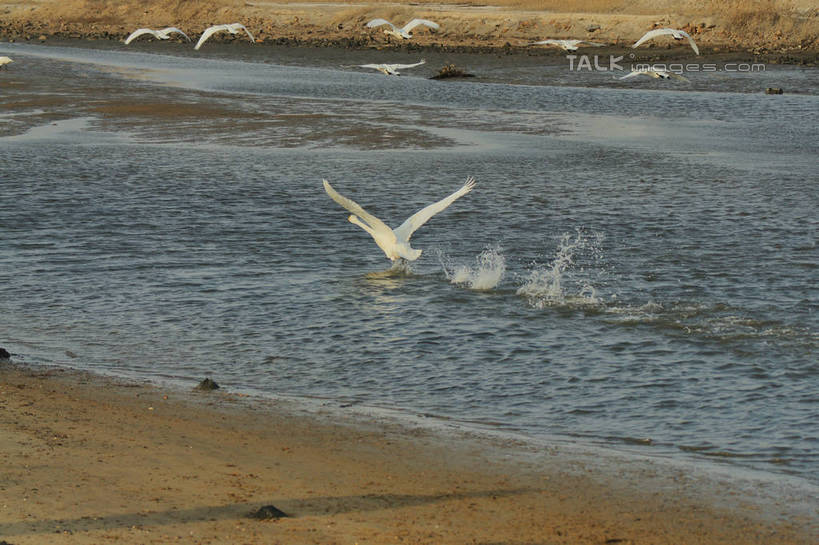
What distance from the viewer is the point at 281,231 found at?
15.1m

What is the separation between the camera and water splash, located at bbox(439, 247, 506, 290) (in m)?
12.0

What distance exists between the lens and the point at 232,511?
6238 mm

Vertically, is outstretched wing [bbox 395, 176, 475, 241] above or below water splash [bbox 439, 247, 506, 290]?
above

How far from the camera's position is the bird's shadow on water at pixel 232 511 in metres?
5.86

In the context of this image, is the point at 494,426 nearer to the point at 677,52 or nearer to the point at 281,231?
the point at 281,231

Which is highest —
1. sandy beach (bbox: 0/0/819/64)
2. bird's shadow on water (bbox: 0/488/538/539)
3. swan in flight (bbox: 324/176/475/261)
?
sandy beach (bbox: 0/0/819/64)

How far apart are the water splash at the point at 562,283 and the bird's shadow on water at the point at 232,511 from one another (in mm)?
4894

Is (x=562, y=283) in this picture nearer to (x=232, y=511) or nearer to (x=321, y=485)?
(x=321, y=485)

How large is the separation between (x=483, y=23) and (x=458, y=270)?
4456cm

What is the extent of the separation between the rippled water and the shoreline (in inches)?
26.8

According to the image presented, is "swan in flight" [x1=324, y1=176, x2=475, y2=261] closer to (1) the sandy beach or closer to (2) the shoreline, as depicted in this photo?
(2) the shoreline

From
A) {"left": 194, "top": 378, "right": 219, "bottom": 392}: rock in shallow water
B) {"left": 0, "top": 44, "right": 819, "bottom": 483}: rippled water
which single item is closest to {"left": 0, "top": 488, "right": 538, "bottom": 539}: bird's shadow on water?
{"left": 0, "top": 44, "right": 819, "bottom": 483}: rippled water

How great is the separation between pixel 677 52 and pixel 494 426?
40.4 metres

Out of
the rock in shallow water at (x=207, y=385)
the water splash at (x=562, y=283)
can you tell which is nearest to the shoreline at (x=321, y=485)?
the rock in shallow water at (x=207, y=385)
